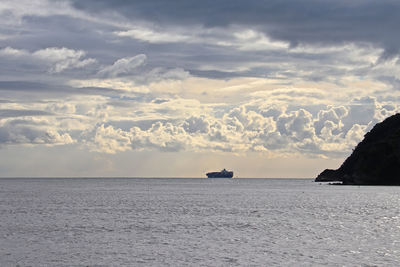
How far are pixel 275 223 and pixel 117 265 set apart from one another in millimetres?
40992

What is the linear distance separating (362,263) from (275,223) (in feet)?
121

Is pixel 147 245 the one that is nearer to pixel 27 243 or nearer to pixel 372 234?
pixel 27 243

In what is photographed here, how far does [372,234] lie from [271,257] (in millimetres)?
22059

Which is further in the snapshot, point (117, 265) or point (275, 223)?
point (275, 223)

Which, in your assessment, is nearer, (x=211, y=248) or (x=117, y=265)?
(x=117, y=265)

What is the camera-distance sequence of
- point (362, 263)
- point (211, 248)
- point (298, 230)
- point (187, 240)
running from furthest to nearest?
point (298, 230) → point (187, 240) → point (211, 248) → point (362, 263)

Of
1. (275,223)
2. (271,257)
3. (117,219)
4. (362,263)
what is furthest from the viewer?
(117,219)

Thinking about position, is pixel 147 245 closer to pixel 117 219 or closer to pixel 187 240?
pixel 187 240

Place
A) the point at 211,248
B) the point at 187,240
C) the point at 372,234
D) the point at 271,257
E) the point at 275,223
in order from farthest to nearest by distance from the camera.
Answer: the point at 275,223
the point at 372,234
the point at 187,240
the point at 211,248
the point at 271,257

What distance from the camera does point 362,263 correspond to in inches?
1805

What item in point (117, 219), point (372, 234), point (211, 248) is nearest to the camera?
point (211, 248)

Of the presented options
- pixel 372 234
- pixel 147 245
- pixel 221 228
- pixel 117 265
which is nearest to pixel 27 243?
pixel 147 245

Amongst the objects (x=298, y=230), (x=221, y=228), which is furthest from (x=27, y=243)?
(x=298, y=230)

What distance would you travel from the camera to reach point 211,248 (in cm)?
5541
